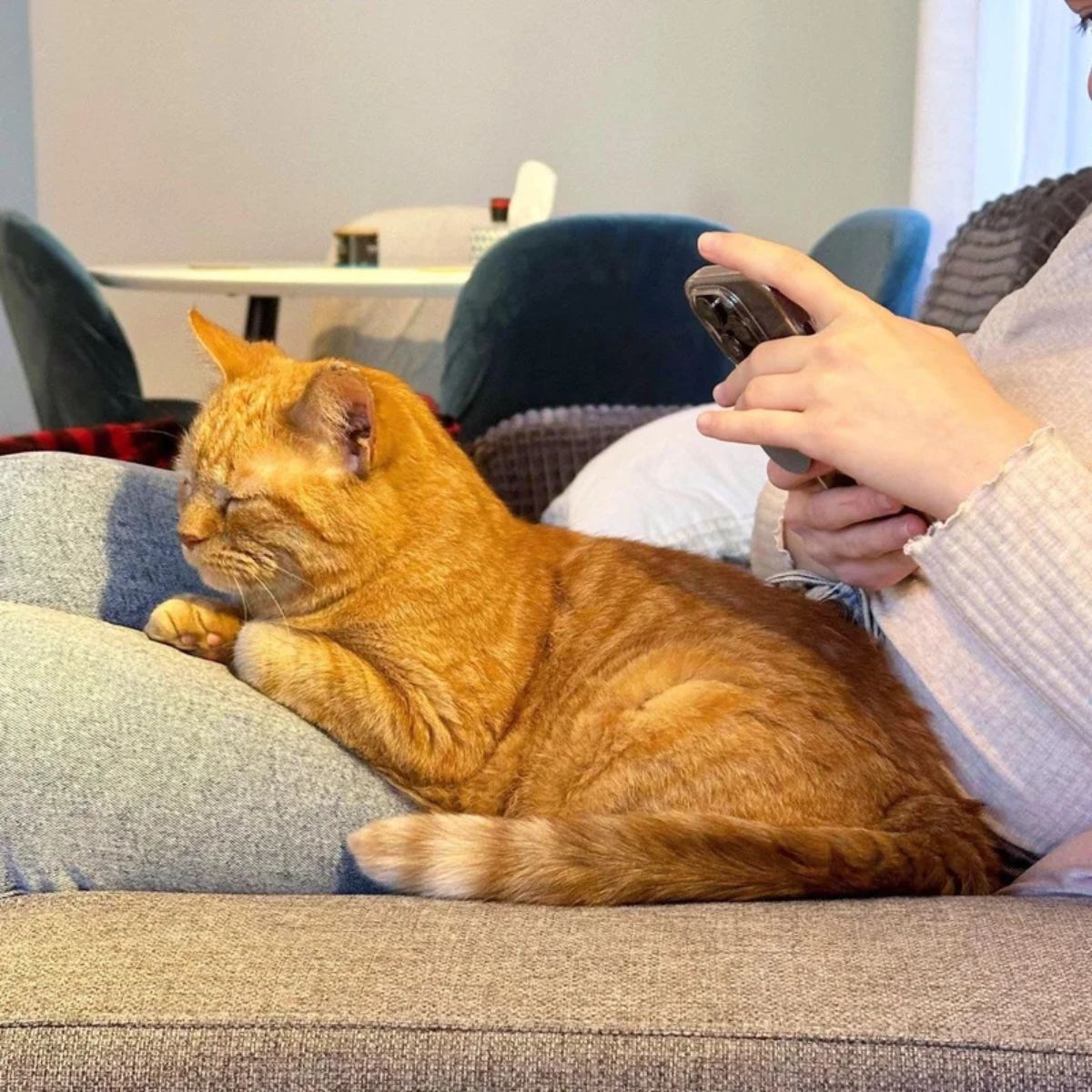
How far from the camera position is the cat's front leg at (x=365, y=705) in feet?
3.85

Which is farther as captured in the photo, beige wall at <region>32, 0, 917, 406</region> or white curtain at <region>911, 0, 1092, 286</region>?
beige wall at <region>32, 0, 917, 406</region>

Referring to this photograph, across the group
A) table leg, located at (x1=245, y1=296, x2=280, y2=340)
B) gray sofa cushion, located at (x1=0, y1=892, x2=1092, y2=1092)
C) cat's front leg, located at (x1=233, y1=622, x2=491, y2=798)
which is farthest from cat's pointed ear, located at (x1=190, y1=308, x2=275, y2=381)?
table leg, located at (x1=245, y1=296, x2=280, y2=340)

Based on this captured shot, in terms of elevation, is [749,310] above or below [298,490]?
above

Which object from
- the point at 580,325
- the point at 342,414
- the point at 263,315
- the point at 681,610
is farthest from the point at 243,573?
the point at 263,315

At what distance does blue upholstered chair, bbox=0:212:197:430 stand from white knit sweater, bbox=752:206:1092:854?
2.27 metres

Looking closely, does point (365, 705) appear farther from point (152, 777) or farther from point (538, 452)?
point (538, 452)

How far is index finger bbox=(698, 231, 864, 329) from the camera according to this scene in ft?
3.48

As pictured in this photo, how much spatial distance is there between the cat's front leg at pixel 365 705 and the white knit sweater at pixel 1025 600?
0.39 meters

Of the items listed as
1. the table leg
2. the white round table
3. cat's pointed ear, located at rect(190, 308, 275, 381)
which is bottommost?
the table leg

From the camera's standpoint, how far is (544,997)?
852mm

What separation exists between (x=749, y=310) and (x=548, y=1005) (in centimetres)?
57

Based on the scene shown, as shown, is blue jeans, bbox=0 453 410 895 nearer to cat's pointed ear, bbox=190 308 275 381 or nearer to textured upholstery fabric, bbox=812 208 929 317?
cat's pointed ear, bbox=190 308 275 381

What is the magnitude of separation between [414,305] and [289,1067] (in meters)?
3.65

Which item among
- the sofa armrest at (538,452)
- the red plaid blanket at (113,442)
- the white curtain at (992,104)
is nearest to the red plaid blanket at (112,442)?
the red plaid blanket at (113,442)
